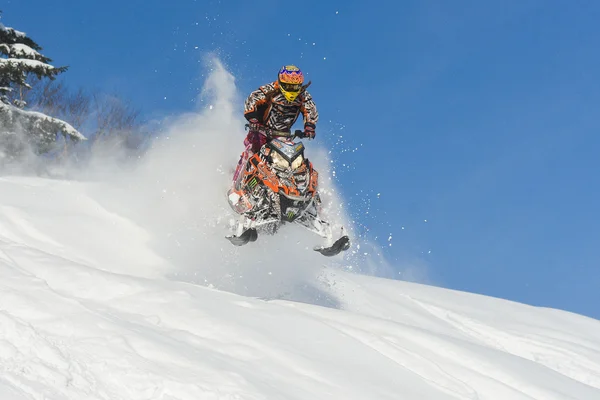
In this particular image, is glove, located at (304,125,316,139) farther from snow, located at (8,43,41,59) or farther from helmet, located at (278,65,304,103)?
snow, located at (8,43,41,59)

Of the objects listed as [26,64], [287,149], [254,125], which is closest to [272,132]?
[254,125]

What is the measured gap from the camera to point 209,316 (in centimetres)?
556

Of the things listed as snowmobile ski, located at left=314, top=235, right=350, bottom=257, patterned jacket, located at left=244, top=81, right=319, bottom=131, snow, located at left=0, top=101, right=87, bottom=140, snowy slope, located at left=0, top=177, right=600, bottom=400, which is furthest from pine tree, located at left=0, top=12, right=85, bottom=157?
snowmobile ski, located at left=314, top=235, right=350, bottom=257

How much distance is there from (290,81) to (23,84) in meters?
13.8

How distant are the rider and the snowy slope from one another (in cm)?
227

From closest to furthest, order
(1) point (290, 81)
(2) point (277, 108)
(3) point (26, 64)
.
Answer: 1. (1) point (290, 81)
2. (2) point (277, 108)
3. (3) point (26, 64)

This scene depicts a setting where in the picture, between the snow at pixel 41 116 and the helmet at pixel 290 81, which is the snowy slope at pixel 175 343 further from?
the snow at pixel 41 116

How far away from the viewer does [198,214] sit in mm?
10266

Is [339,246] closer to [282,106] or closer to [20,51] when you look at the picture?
[282,106]

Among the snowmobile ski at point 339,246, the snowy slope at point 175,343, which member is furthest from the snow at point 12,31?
the snowmobile ski at point 339,246

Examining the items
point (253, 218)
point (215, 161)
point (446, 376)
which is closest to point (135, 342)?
point (446, 376)

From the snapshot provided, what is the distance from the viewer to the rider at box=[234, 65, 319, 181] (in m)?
8.57

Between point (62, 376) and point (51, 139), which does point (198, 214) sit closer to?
point (62, 376)

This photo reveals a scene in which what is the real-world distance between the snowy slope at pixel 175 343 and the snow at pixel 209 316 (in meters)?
0.02
